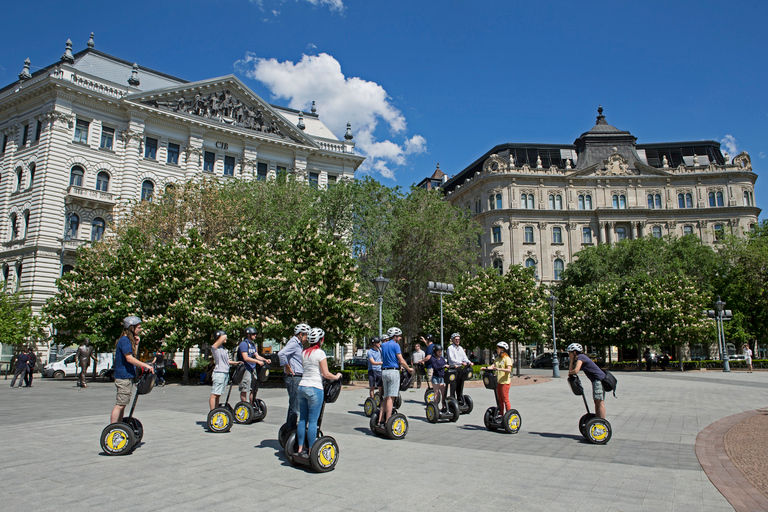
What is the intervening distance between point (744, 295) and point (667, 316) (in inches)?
598

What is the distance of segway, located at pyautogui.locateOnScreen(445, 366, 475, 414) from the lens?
12578 millimetres

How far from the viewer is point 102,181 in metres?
42.1

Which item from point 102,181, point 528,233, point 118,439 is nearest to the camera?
point 118,439

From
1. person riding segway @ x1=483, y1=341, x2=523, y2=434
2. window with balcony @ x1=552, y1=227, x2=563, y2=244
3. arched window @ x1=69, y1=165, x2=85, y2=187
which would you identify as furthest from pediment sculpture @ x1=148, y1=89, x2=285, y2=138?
person riding segway @ x1=483, y1=341, x2=523, y2=434

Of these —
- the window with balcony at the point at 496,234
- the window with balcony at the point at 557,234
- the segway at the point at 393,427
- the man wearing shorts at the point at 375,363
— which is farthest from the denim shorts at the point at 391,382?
the window with balcony at the point at 557,234

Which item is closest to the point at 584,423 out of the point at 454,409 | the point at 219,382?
the point at 454,409

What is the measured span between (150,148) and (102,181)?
499 cm

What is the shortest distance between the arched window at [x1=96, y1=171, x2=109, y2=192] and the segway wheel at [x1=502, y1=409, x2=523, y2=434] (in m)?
41.1

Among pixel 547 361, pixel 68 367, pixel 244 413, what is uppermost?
pixel 244 413

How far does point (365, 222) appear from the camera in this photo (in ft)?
109

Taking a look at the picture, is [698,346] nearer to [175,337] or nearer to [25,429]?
[175,337]

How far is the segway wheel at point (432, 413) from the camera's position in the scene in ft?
39.7

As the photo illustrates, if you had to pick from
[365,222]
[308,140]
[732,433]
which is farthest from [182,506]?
[308,140]

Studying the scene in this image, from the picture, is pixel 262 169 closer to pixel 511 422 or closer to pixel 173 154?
pixel 173 154
